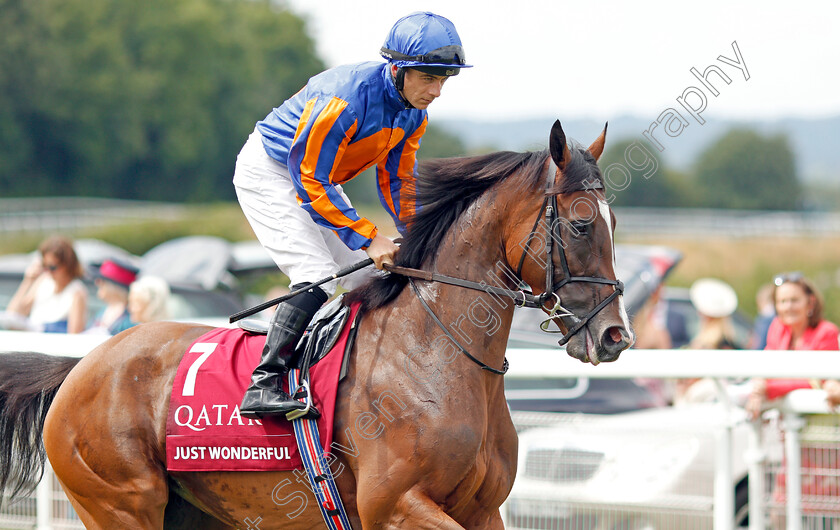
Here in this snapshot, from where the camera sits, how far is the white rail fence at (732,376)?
385cm

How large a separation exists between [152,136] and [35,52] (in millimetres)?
9975

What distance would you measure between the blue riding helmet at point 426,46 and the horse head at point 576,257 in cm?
44

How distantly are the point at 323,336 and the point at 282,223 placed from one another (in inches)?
17.3

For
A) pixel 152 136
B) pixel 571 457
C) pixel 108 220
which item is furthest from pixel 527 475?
pixel 152 136

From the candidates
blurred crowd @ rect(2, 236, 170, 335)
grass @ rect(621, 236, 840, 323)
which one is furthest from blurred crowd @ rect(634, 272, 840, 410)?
grass @ rect(621, 236, 840, 323)

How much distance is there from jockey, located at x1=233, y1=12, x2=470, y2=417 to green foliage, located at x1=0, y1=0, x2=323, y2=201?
40724 millimetres

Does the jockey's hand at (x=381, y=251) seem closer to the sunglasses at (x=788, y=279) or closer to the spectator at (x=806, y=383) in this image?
the spectator at (x=806, y=383)

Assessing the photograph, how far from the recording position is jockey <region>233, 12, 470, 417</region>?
2912mm

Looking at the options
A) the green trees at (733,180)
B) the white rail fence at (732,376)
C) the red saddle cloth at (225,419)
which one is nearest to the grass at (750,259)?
the white rail fence at (732,376)

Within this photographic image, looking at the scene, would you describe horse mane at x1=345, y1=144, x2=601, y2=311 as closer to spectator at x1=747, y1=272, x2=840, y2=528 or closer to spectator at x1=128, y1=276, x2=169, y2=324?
spectator at x1=747, y1=272, x2=840, y2=528

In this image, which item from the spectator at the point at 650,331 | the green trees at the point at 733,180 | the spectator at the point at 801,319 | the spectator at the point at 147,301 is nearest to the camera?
the spectator at the point at 801,319

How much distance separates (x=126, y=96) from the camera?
1809 inches

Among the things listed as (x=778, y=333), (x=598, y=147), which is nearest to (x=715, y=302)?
(x=778, y=333)

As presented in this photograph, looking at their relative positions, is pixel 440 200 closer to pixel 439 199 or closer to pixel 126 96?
pixel 439 199
